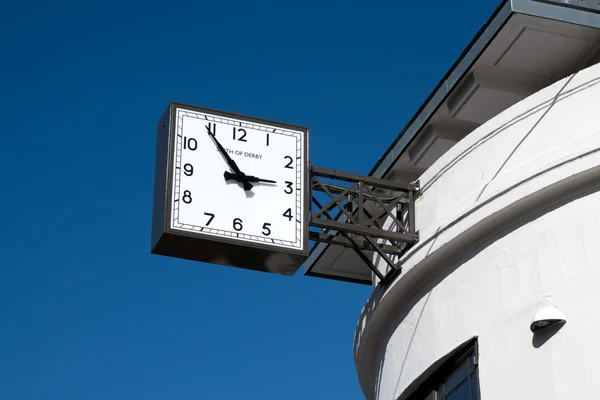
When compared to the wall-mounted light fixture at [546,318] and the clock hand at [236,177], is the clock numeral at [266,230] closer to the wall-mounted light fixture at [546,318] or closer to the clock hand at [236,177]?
the clock hand at [236,177]

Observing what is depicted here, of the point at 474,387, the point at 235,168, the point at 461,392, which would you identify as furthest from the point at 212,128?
the point at 474,387

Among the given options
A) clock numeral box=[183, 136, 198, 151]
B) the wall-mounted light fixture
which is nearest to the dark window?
the wall-mounted light fixture

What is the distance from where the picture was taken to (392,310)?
1861cm

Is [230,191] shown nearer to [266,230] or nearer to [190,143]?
[266,230]

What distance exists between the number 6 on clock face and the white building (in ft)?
5.25

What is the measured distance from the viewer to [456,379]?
16812mm

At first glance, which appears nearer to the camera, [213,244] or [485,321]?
[485,321]

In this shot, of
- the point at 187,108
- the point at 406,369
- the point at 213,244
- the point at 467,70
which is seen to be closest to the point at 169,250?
the point at 213,244

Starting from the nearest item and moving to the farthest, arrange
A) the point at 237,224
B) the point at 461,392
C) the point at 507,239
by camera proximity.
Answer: the point at 507,239 → the point at 461,392 → the point at 237,224

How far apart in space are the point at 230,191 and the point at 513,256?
12.6ft

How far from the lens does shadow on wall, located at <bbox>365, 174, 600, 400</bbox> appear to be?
15.8m

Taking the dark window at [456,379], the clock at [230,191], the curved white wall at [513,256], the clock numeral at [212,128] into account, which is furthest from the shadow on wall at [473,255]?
the clock numeral at [212,128]

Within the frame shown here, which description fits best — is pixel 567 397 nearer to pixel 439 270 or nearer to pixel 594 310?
pixel 594 310

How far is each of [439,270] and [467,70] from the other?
2.95 meters
